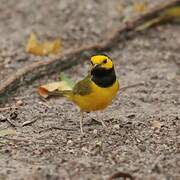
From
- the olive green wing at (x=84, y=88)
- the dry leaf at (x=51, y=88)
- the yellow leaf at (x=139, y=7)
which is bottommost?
the olive green wing at (x=84, y=88)

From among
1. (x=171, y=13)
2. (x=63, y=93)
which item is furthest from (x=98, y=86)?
(x=171, y=13)

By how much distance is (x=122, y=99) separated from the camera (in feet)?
19.6

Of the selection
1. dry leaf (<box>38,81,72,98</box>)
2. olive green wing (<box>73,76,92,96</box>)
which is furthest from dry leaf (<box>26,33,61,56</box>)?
olive green wing (<box>73,76,92,96</box>)

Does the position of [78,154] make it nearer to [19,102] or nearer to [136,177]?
[136,177]

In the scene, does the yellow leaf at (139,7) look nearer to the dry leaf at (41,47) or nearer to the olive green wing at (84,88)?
the dry leaf at (41,47)

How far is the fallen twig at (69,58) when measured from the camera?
19.6 feet

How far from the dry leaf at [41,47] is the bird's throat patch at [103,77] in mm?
2165

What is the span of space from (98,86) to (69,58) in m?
1.95

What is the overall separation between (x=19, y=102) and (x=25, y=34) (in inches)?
89.5

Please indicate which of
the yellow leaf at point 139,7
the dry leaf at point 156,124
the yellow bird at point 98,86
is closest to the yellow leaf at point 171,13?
the yellow leaf at point 139,7

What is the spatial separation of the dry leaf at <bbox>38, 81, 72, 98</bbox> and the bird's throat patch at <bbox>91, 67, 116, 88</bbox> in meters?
1.03

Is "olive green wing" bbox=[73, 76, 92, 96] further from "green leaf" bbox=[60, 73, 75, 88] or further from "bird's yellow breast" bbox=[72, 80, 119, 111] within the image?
"green leaf" bbox=[60, 73, 75, 88]

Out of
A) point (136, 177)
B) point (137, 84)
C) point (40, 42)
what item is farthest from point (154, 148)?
point (40, 42)

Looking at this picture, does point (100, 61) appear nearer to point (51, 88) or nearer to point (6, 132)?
point (6, 132)
